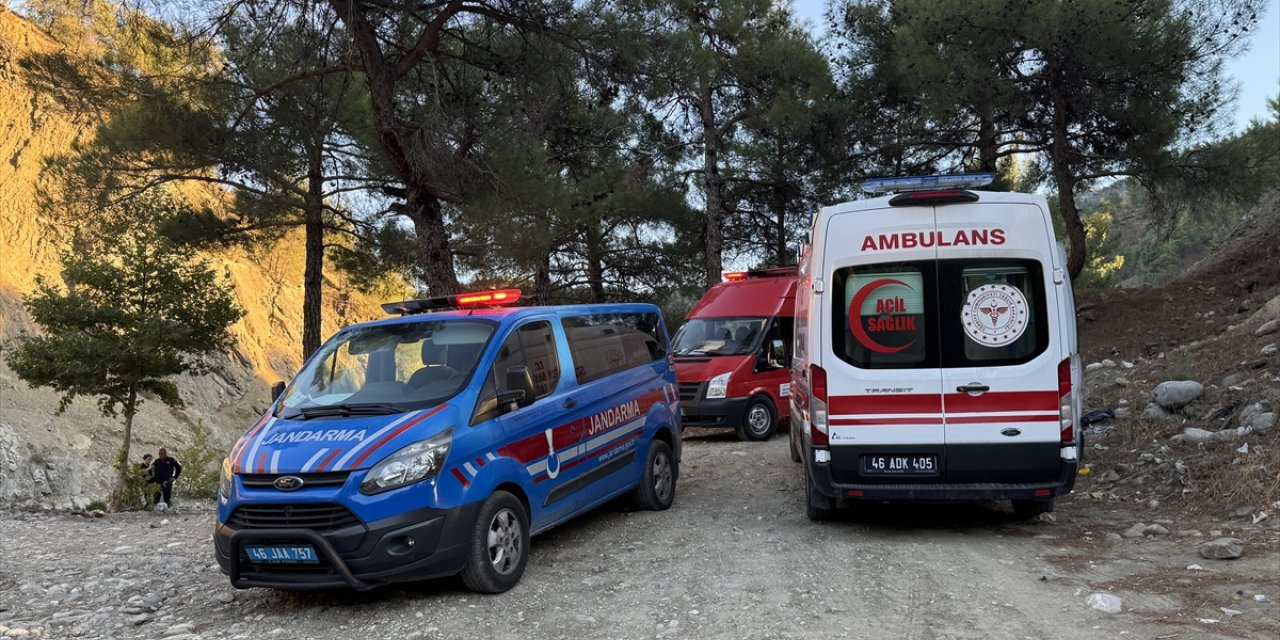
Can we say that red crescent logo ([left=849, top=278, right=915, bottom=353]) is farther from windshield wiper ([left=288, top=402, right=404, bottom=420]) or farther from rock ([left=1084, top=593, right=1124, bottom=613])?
windshield wiper ([left=288, top=402, right=404, bottom=420])

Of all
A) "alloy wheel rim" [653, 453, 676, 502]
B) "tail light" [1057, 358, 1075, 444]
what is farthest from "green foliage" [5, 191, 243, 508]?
"tail light" [1057, 358, 1075, 444]

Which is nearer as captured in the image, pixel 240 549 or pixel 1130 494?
pixel 240 549

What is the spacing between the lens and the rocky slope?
2253cm

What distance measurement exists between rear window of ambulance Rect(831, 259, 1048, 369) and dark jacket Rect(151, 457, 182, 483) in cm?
1436

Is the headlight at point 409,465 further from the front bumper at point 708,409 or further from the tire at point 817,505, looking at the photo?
the front bumper at point 708,409

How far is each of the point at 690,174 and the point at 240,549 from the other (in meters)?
18.8

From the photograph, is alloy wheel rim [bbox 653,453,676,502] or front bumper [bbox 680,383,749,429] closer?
alloy wheel rim [bbox 653,453,676,502]

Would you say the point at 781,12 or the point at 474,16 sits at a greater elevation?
the point at 781,12

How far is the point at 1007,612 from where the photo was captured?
→ 5098mm

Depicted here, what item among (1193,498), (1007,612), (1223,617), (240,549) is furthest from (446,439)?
(1193,498)

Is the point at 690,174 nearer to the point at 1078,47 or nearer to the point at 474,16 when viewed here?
the point at 1078,47

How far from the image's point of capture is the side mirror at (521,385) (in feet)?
19.8

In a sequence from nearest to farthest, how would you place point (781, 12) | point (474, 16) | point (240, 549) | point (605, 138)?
point (240, 549) → point (474, 16) → point (605, 138) → point (781, 12)

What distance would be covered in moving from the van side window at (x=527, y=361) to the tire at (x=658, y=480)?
5.62 ft
